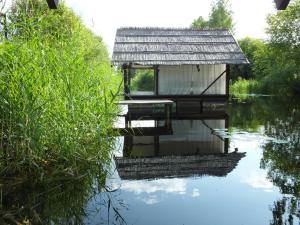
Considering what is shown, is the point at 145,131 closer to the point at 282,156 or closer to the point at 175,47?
the point at 282,156

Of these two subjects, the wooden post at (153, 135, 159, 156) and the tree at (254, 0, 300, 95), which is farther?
the tree at (254, 0, 300, 95)

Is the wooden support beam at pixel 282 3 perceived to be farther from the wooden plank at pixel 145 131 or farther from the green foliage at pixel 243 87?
the green foliage at pixel 243 87

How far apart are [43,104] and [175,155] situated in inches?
114

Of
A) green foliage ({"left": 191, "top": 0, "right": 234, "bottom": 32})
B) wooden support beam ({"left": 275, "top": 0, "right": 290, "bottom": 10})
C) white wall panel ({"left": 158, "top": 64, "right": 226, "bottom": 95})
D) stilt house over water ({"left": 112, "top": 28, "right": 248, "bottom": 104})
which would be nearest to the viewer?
wooden support beam ({"left": 275, "top": 0, "right": 290, "bottom": 10})

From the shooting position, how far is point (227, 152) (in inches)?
245

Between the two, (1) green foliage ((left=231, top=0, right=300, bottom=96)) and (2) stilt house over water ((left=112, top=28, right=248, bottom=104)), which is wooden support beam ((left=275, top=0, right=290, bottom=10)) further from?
(1) green foliage ((left=231, top=0, right=300, bottom=96))

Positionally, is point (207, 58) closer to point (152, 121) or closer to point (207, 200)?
point (152, 121)

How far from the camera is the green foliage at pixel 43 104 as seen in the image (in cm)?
368

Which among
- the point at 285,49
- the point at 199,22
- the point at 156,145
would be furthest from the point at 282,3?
the point at 199,22

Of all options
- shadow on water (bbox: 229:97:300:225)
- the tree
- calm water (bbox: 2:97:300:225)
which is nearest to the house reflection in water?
calm water (bbox: 2:97:300:225)

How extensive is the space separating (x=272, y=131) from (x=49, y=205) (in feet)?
19.8

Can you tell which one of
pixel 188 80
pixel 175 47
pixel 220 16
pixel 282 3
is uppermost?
pixel 220 16

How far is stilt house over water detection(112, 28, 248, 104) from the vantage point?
525 inches

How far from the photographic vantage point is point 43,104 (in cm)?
358
